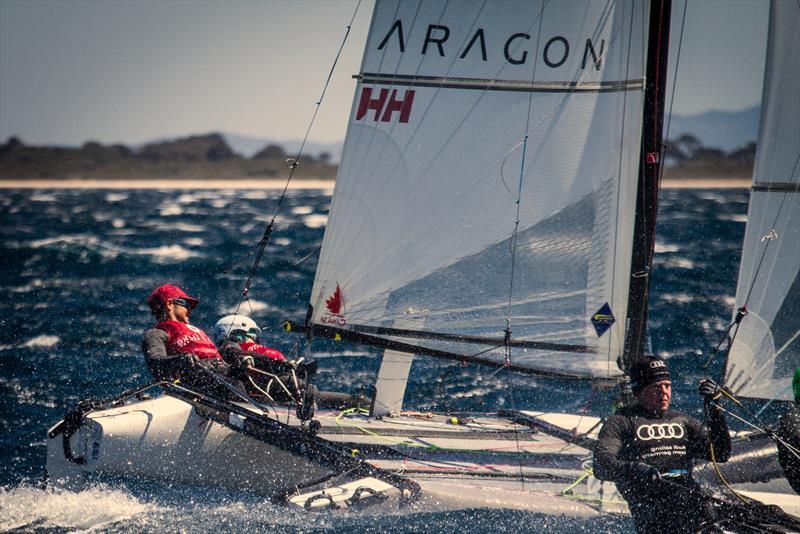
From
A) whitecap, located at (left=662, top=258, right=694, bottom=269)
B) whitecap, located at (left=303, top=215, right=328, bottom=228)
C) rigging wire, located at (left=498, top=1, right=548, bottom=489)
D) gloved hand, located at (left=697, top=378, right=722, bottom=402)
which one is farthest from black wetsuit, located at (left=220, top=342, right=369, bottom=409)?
whitecap, located at (left=303, top=215, right=328, bottom=228)

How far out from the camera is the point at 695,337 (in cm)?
1347

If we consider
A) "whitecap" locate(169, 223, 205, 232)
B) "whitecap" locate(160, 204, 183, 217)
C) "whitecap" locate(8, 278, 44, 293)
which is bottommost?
"whitecap" locate(8, 278, 44, 293)

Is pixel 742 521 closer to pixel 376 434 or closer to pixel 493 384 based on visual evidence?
pixel 376 434

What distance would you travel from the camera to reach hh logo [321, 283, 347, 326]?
7.88 m

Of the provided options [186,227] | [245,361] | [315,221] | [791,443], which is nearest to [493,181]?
[245,361]

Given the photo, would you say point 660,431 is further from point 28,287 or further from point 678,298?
point 28,287

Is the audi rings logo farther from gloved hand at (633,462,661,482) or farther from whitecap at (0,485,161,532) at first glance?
whitecap at (0,485,161,532)

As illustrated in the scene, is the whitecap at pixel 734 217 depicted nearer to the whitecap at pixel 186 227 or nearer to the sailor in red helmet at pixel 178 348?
the whitecap at pixel 186 227

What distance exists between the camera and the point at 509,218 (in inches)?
305

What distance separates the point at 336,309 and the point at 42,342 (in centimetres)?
630

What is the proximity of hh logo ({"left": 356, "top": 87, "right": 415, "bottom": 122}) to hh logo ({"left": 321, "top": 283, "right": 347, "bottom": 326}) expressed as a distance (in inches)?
52.2

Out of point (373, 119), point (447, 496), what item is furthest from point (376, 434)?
point (373, 119)

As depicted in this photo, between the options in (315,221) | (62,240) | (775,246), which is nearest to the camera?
(775,246)

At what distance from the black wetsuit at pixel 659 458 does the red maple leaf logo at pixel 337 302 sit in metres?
2.71
